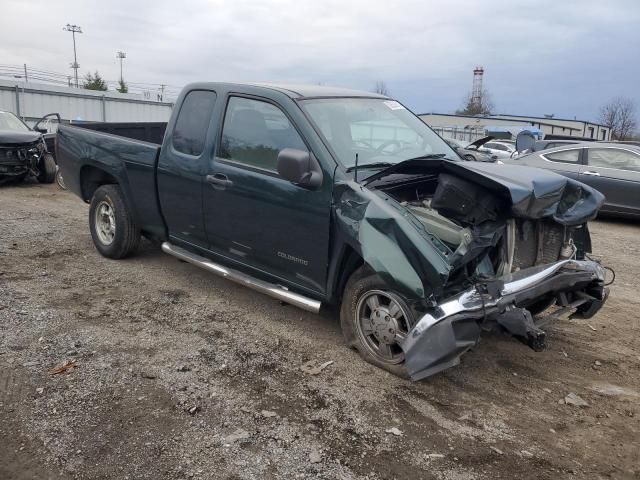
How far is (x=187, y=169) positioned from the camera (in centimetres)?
482

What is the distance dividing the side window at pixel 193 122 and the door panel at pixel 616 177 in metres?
8.06

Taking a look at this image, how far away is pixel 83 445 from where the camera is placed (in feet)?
9.66

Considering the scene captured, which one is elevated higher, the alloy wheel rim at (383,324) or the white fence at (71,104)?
the white fence at (71,104)

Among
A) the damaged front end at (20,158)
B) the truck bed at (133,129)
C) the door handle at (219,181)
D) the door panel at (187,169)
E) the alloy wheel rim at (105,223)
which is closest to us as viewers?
the door handle at (219,181)

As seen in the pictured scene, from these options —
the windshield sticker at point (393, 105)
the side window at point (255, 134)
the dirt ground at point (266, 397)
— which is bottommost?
the dirt ground at point (266, 397)

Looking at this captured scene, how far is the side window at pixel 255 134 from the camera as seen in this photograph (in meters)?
4.20

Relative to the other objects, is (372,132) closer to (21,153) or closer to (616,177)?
(616,177)

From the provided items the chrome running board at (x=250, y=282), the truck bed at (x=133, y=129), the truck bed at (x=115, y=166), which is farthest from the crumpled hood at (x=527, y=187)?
the truck bed at (x=133, y=129)

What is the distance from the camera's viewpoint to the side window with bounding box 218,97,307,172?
13.8 ft

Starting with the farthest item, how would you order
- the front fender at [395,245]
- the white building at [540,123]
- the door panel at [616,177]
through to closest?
1. the white building at [540,123]
2. the door panel at [616,177]
3. the front fender at [395,245]

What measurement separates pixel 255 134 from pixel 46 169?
938 centimetres

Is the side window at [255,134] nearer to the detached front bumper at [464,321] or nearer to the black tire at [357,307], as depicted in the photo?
the black tire at [357,307]

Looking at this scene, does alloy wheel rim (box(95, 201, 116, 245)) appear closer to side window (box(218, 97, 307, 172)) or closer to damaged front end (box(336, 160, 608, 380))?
side window (box(218, 97, 307, 172))

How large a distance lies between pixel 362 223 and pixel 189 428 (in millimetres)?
1610
